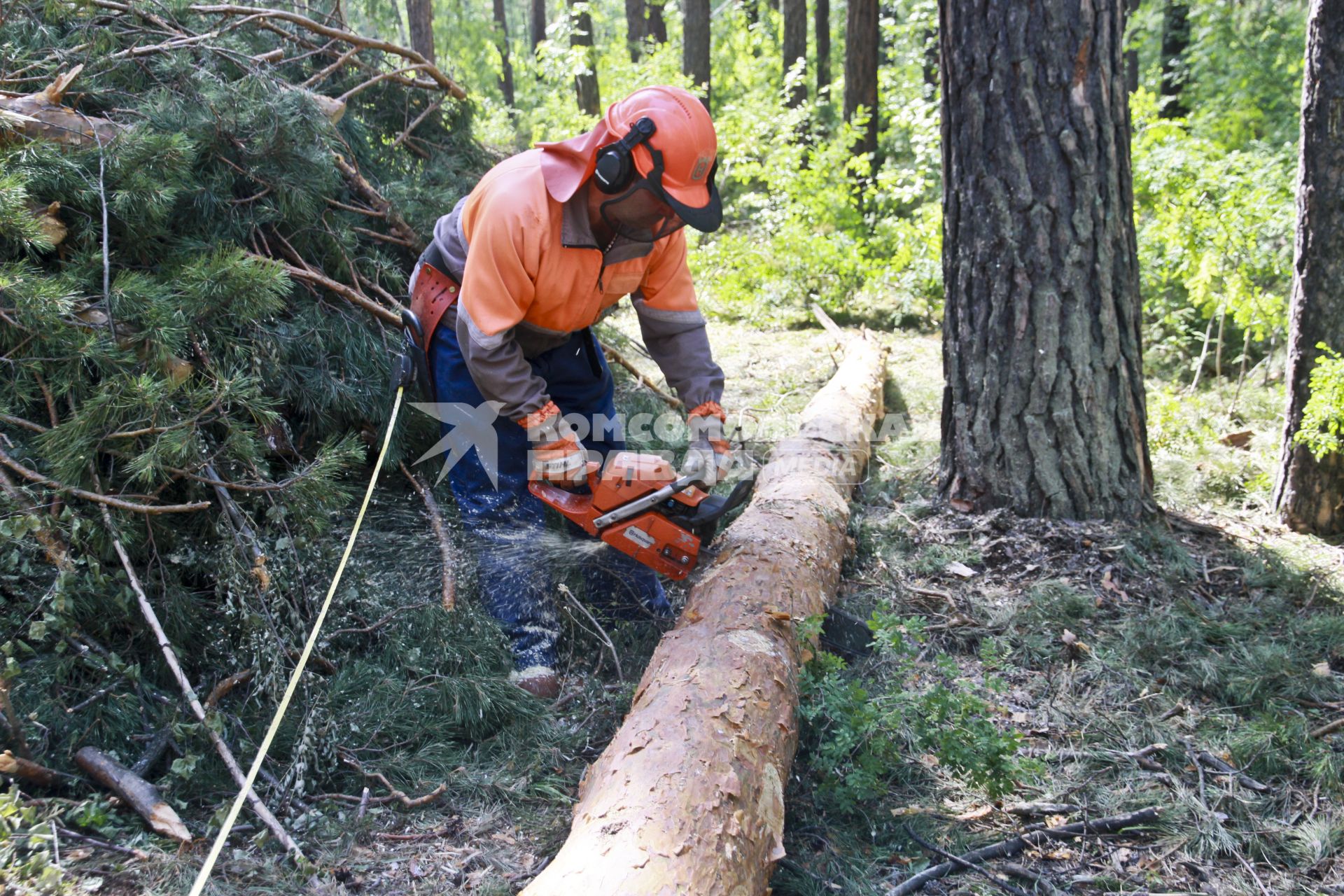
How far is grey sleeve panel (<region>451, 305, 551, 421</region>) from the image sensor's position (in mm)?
2699

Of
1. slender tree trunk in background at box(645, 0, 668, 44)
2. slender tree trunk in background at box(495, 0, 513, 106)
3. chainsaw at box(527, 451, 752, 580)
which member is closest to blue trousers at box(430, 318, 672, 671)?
chainsaw at box(527, 451, 752, 580)

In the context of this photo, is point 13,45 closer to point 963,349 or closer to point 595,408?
point 595,408

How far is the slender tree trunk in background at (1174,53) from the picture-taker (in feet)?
39.0

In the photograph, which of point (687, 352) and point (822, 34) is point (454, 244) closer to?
point (687, 352)

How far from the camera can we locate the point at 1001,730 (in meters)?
2.61

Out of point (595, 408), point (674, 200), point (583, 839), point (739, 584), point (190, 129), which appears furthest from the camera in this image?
point (595, 408)

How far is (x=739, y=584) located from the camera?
2740mm

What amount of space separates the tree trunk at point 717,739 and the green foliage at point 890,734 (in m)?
0.11

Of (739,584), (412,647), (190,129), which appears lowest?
(412,647)

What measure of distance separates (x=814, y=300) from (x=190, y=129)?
18.9 feet

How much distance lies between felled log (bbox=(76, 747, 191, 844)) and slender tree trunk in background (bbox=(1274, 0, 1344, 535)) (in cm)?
434

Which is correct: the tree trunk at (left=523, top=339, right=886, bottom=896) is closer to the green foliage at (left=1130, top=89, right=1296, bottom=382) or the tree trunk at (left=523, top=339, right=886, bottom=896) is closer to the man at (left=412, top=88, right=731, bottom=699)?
the man at (left=412, top=88, right=731, bottom=699)

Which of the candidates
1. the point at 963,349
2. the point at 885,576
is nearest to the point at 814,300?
the point at 963,349

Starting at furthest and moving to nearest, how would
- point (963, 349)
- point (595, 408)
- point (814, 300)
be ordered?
point (814, 300) < point (963, 349) < point (595, 408)
